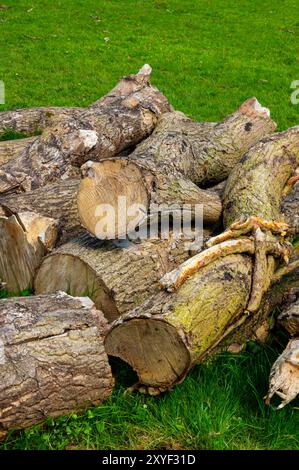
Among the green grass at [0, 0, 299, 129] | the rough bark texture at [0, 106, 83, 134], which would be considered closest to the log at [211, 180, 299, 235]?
the rough bark texture at [0, 106, 83, 134]

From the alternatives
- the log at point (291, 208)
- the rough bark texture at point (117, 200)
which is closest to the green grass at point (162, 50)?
the log at point (291, 208)

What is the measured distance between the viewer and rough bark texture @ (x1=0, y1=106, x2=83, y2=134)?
9336mm

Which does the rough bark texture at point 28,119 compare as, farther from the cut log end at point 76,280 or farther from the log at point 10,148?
the cut log end at point 76,280

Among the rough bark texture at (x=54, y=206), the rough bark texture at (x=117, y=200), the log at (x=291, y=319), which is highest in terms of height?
the rough bark texture at (x=117, y=200)

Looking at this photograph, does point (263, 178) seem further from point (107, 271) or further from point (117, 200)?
point (107, 271)

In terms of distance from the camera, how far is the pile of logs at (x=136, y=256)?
4.65 meters

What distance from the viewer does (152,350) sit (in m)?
4.75

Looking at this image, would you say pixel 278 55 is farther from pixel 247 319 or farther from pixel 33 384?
pixel 33 384

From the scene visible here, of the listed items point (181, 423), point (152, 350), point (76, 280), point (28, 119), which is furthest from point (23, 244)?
point (28, 119)

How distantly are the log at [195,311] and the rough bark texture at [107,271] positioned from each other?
0.53 m

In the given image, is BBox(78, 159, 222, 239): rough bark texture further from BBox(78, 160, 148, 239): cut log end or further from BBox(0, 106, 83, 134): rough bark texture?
BBox(0, 106, 83, 134): rough bark texture

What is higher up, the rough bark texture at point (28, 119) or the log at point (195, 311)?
the rough bark texture at point (28, 119)

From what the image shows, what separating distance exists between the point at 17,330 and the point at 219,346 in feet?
4.78

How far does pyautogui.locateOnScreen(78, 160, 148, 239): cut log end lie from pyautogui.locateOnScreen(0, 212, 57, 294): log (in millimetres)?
517
